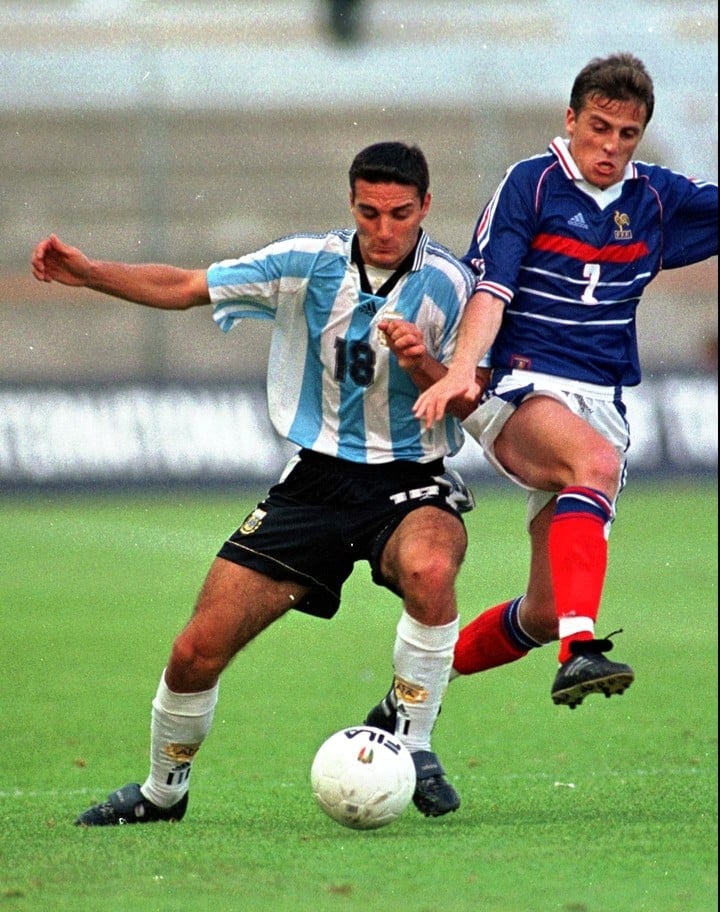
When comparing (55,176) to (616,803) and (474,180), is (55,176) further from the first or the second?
(616,803)

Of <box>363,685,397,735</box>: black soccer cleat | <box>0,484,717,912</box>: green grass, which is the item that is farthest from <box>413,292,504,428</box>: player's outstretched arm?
<box>0,484,717,912</box>: green grass

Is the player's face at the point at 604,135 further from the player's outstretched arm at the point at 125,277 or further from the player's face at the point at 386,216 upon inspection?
the player's outstretched arm at the point at 125,277

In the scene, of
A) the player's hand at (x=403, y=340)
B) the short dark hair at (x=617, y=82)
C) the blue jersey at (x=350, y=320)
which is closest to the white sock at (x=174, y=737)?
the blue jersey at (x=350, y=320)

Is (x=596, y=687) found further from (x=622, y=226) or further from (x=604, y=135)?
(x=604, y=135)

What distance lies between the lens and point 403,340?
4.77 meters

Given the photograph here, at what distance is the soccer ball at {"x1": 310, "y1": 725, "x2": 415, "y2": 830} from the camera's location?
15.1ft

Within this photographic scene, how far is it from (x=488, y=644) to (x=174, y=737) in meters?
1.29

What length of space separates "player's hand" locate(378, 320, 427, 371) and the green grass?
4.43 ft

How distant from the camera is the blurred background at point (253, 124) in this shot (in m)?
19.7

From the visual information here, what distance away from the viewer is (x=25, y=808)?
529 cm

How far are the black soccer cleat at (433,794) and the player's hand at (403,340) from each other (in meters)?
1.23

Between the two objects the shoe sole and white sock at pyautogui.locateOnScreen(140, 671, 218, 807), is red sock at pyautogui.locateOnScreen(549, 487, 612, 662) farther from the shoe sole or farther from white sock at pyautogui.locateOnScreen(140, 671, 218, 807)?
white sock at pyautogui.locateOnScreen(140, 671, 218, 807)

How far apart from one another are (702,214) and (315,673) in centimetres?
381

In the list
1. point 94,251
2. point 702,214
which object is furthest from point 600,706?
point 94,251
